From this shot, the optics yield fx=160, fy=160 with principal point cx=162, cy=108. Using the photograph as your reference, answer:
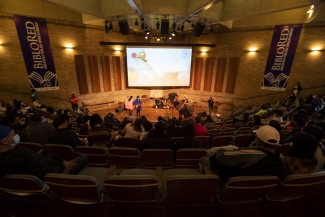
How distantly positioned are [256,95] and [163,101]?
6521 millimetres

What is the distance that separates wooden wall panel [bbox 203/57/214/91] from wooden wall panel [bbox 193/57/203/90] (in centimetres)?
49

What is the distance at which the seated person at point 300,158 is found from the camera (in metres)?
1.81

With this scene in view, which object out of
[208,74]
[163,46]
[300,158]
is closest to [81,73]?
[163,46]

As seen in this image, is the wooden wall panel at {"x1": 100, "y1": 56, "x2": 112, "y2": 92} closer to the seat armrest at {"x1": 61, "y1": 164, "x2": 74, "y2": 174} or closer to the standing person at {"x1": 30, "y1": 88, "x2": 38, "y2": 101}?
the standing person at {"x1": 30, "y1": 88, "x2": 38, "y2": 101}

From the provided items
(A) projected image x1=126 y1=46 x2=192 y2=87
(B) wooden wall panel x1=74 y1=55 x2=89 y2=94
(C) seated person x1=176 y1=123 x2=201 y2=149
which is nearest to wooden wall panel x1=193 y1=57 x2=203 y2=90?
(A) projected image x1=126 y1=46 x2=192 y2=87

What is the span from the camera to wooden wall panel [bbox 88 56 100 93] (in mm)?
10639

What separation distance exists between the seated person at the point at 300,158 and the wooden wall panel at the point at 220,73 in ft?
35.2

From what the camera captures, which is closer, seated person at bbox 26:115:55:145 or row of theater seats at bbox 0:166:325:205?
row of theater seats at bbox 0:166:325:205

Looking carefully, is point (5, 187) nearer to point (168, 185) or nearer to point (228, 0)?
point (168, 185)

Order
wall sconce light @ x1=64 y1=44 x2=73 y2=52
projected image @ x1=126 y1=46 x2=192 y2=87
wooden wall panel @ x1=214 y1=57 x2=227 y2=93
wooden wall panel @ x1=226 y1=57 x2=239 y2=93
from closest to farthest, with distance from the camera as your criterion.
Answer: wall sconce light @ x1=64 y1=44 x2=73 y2=52, wooden wall panel @ x1=226 y1=57 x2=239 y2=93, projected image @ x1=126 y1=46 x2=192 y2=87, wooden wall panel @ x1=214 y1=57 x2=227 y2=93

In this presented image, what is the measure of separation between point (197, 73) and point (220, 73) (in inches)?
70.8

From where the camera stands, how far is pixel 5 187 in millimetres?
1792

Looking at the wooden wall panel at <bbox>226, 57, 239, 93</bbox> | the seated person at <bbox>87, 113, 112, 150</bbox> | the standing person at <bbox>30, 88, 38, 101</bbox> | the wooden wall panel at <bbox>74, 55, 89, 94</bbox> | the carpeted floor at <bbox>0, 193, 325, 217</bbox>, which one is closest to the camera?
the carpeted floor at <bbox>0, 193, 325, 217</bbox>

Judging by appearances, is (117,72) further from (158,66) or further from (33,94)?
(33,94)
